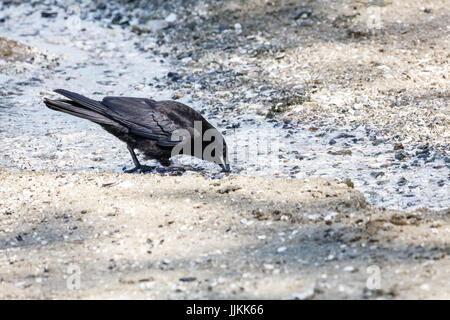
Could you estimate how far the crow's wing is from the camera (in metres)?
6.52

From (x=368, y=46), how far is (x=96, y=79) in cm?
373

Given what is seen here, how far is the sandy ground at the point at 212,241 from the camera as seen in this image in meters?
4.09

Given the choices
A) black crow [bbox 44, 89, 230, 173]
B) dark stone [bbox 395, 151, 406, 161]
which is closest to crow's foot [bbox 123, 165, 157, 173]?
black crow [bbox 44, 89, 230, 173]

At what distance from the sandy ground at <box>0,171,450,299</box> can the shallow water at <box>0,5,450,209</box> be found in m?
0.54

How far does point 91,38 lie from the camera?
10766mm

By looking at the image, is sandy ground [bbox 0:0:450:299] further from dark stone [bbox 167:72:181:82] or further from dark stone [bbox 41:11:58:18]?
dark stone [bbox 41:11:58:18]

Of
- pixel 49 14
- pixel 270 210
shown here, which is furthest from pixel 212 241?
pixel 49 14

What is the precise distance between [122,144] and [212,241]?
3.00 meters

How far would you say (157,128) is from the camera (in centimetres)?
656

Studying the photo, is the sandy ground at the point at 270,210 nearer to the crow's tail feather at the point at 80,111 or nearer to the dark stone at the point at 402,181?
the dark stone at the point at 402,181

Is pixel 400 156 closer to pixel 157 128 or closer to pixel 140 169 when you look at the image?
pixel 157 128

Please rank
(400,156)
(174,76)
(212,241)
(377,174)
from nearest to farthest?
(212,241) < (377,174) < (400,156) < (174,76)
